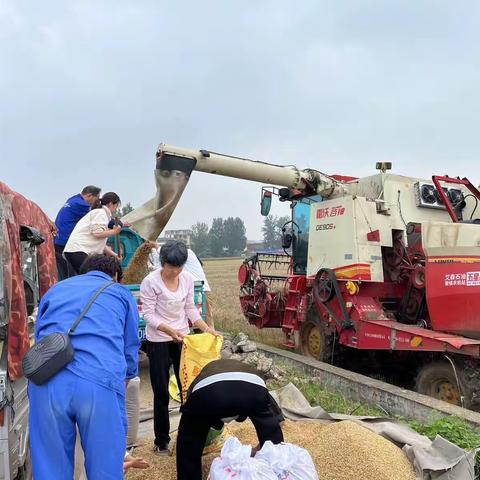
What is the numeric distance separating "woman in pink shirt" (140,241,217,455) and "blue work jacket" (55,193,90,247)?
9.39 feet

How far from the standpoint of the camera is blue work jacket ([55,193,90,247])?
21.4 feet

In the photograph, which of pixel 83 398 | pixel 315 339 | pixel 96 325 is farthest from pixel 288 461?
pixel 315 339

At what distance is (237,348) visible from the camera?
275 inches

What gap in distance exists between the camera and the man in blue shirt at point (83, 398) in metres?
2.57

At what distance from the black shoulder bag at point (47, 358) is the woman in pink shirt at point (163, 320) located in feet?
4.51

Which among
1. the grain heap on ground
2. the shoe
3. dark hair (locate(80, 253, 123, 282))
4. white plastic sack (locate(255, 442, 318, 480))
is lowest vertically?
the shoe

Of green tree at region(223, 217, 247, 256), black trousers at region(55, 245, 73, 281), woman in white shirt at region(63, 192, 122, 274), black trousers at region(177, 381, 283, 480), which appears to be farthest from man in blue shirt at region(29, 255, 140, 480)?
green tree at region(223, 217, 247, 256)

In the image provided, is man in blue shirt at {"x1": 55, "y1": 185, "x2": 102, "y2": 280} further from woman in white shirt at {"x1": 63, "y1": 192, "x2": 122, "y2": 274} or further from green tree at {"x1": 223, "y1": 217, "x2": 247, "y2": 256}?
green tree at {"x1": 223, "y1": 217, "x2": 247, "y2": 256}

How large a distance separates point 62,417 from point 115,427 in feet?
0.87

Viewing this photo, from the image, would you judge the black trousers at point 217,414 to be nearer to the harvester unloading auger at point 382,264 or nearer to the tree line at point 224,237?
the harvester unloading auger at point 382,264

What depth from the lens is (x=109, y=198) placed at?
5.99 meters

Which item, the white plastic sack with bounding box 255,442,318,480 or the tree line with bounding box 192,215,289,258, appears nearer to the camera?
the white plastic sack with bounding box 255,442,318,480

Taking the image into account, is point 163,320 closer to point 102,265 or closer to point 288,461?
point 102,265

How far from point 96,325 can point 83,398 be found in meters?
0.38
